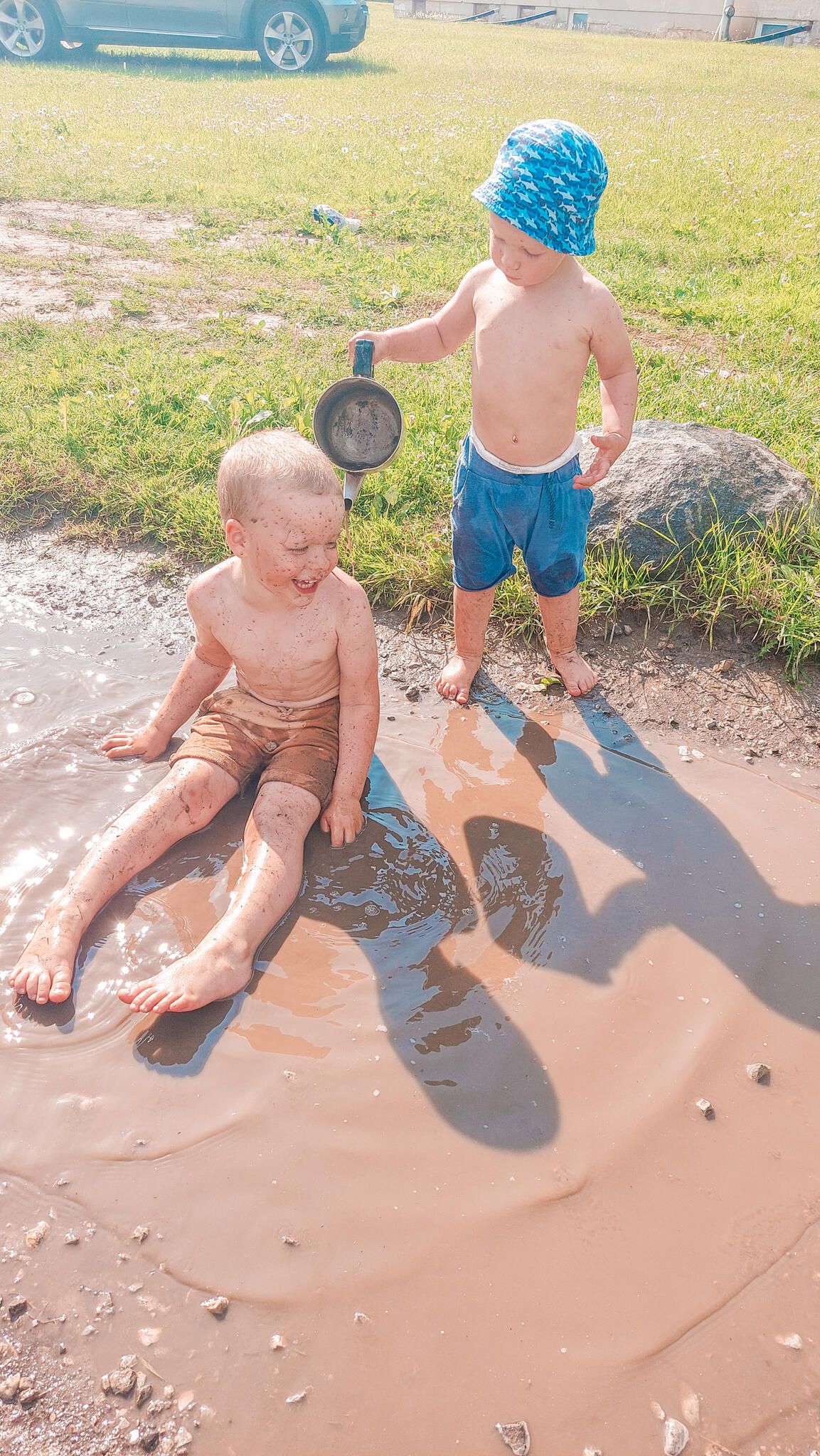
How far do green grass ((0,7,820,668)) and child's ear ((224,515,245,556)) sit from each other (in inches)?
49.8

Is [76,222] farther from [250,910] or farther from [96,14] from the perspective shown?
[96,14]

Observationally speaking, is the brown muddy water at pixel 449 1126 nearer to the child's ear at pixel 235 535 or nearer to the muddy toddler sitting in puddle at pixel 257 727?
the muddy toddler sitting in puddle at pixel 257 727

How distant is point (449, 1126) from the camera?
2.10 meters

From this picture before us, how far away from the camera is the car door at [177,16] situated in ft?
42.7

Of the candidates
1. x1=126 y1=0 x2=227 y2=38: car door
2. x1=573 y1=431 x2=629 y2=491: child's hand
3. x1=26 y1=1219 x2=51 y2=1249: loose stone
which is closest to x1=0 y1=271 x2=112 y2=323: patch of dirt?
x1=573 y1=431 x2=629 y2=491: child's hand

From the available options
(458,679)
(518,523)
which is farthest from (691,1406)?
(518,523)

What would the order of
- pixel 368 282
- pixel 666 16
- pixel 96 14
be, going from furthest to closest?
pixel 666 16 < pixel 96 14 < pixel 368 282

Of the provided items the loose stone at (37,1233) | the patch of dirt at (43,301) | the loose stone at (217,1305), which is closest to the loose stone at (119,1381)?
the loose stone at (217,1305)

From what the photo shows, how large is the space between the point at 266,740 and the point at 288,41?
47.8 feet

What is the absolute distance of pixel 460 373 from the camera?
5469 mm

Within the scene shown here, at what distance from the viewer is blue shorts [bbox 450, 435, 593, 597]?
3.12 metres

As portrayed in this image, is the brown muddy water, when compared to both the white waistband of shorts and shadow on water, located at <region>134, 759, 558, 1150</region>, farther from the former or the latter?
the white waistband of shorts

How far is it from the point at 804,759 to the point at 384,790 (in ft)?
4.43

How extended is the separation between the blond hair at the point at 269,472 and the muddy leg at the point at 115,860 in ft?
2.46
